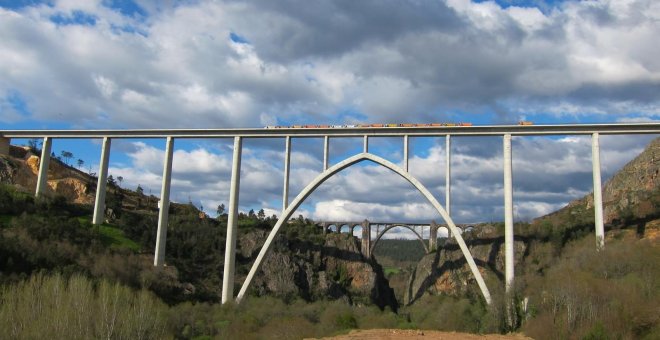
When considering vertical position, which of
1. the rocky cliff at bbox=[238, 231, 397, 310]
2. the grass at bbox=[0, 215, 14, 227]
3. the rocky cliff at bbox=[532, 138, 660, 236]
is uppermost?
the rocky cliff at bbox=[532, 138, 660, 236]

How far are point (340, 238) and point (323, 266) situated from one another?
445 cm

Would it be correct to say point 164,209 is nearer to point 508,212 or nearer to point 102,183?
point 102,183

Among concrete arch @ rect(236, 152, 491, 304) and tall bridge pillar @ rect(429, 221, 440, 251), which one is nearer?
concrete arch @ rect(236, 152, 491, 304)

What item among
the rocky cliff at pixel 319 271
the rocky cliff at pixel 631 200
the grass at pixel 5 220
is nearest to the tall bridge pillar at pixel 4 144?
the grass at pixel 5 220

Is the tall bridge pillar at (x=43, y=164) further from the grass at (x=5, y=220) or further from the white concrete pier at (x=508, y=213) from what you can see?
the white concrete pier at (x=508, y=213)

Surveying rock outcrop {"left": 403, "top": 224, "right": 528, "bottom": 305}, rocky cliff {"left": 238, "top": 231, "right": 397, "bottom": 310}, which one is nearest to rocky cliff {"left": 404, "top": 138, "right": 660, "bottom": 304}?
rock outcrop {"left": 403, "top": 224, "right": 528, "bottom": 305}

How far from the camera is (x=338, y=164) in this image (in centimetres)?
4759

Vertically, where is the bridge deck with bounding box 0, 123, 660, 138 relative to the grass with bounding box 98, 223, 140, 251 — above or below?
above

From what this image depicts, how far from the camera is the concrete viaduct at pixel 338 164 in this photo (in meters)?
41.9

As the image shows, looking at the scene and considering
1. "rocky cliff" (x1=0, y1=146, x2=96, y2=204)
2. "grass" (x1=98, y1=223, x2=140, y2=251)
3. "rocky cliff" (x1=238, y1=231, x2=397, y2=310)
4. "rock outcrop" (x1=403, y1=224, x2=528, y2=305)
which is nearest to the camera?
"grass" (x1=98, y1=223, x2=140, y2=251)

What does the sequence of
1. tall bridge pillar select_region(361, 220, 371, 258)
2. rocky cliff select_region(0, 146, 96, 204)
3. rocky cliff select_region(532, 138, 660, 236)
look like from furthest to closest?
tall bridge pillar select_region(361, 220, 371, 258), rocky cliff select_region(0, 146, 96, 204), rocky cliff select_region(532, 138, 660, 236)

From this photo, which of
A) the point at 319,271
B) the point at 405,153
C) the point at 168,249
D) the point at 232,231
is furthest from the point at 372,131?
the point at 168,249

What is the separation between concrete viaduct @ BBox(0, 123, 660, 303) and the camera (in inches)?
1649

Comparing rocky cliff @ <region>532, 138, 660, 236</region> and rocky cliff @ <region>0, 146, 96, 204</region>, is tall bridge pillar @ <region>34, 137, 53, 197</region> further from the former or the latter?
rocky cliff @ <region>532, 138, 660, 236</region>
